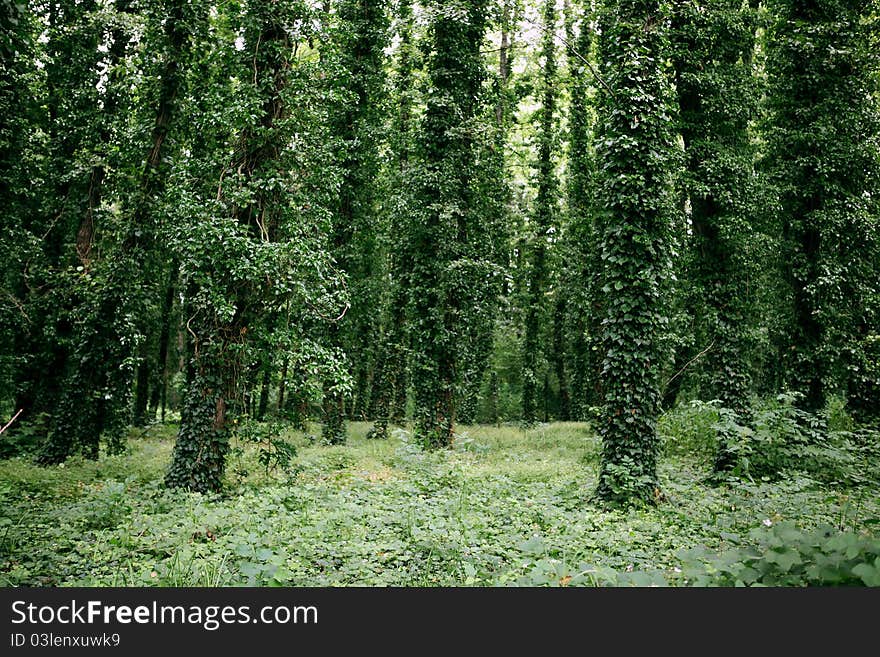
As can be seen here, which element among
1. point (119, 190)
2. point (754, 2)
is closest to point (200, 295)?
point (119, 190)

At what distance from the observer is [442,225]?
14.8 metres

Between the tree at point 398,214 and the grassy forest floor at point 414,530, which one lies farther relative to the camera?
the tree at point 398,214

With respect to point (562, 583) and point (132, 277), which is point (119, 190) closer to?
point (132, 277)

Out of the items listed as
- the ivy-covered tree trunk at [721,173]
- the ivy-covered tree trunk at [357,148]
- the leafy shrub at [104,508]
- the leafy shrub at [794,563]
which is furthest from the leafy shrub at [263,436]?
the ivy-covered tree trunk at [721,173]

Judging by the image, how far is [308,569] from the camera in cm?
527

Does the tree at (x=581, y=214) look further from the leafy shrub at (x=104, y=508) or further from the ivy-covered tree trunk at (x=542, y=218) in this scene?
the leafy shrub at (x=104, y=508)

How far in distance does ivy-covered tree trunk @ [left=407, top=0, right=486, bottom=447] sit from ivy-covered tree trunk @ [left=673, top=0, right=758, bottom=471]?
18.7ft

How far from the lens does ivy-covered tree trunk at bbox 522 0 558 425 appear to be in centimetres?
2194

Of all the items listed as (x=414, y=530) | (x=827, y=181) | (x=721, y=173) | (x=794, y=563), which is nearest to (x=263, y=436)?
(x=414, y=530)

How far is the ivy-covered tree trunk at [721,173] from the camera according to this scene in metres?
11.7

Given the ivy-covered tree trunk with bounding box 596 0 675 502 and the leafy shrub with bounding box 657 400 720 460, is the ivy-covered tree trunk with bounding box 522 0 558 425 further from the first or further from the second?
the ivy-covered tree trunk with bounding box 596 0 675 502

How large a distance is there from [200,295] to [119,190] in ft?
15.4

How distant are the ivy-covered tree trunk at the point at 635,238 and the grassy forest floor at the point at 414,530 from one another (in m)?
1.22

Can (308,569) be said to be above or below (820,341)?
below
